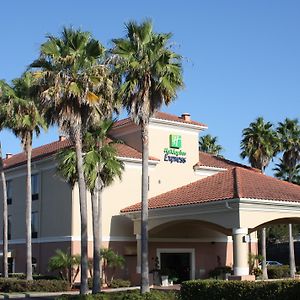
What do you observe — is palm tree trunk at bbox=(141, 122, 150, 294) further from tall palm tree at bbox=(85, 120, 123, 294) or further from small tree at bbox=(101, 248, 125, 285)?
small tree at bbox=(101, 248, 125, 285)

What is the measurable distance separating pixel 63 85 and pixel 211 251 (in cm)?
2220

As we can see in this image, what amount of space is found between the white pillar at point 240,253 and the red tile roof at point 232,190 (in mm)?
1839

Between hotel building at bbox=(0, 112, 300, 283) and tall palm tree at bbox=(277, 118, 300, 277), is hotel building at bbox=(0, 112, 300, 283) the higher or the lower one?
the lower one

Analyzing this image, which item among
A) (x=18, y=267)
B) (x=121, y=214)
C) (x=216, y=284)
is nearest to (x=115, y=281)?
(x=121, y=214)

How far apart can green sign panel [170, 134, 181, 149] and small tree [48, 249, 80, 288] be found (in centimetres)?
1133

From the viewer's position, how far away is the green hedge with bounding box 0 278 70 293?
33.6 m

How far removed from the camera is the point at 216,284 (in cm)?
2236

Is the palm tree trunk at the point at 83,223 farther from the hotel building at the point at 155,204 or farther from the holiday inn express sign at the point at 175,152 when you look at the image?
the holiday inn express sign at the point at 175,152

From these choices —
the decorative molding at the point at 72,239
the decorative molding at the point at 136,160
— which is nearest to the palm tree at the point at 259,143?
the decorative molding at the point at 136,160

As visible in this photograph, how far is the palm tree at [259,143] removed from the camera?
49.2 meters

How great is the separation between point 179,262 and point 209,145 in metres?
28.4

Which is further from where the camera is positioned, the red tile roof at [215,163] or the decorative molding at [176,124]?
the red tile roof at [215,163]

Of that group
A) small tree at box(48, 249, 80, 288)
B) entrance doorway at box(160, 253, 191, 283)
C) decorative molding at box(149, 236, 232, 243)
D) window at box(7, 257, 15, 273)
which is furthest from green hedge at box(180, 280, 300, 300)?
window at box(7, 257, 15, 273)

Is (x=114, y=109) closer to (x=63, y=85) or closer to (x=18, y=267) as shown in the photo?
(x=63, y=85)
